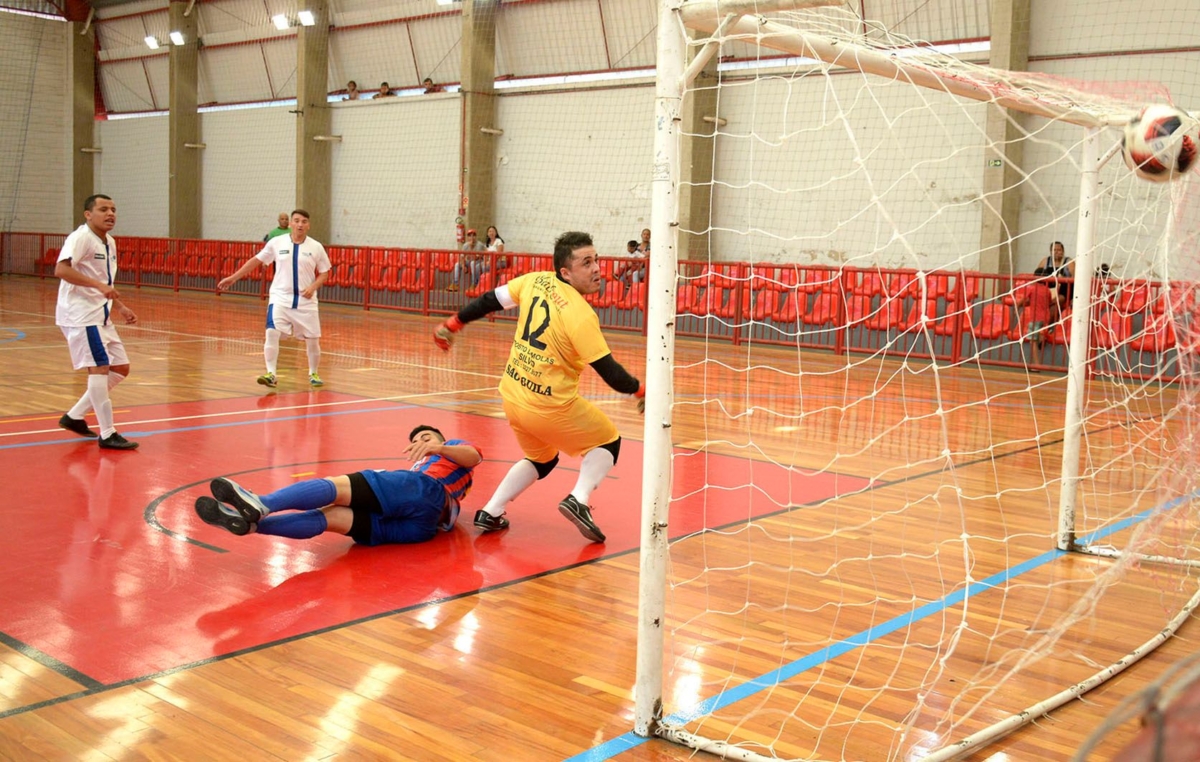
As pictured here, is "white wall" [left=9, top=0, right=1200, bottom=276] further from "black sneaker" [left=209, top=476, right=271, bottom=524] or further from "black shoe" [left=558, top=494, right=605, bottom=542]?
"black sneaker" [left=209, top=476, right=271, bottom=524]

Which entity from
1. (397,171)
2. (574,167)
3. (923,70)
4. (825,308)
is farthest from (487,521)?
(397,171)

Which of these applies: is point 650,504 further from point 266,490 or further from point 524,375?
point 266,490

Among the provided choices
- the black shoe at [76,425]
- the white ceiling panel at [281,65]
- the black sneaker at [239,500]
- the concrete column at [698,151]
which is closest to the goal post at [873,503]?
the black sneaker at [239,500]

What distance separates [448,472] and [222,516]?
1.29m

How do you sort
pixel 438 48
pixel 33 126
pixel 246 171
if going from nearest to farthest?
pixel 438 48, pixel 246 171, pixel 33 126

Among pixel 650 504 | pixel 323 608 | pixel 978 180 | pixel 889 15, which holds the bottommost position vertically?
pixel 323 608

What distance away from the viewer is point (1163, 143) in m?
4.21

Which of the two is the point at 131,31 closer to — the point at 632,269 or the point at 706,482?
the point at 632,269

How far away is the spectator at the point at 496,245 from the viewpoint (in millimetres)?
19750

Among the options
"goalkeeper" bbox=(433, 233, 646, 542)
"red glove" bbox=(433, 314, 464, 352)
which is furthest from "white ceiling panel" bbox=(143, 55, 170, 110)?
"goalkeeper" bbox=(433, 233, 646, 542)

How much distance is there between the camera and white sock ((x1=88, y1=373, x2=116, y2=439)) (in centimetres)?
762

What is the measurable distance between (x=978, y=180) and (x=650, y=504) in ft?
47.1

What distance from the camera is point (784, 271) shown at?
16.7 m

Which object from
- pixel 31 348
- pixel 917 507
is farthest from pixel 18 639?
pixel 31 348
